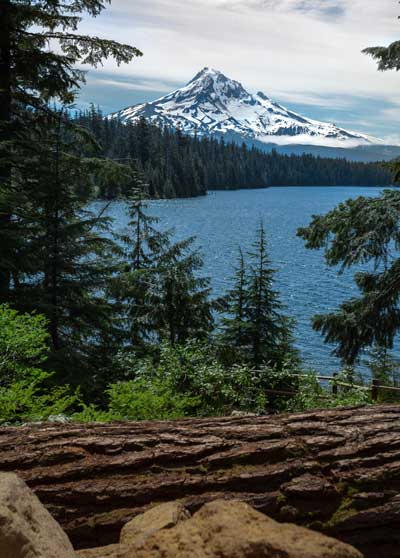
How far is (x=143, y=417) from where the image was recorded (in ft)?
21.2

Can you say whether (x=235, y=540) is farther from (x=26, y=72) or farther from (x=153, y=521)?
(x=26, y=72)

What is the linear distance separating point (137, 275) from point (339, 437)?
12.5 metres

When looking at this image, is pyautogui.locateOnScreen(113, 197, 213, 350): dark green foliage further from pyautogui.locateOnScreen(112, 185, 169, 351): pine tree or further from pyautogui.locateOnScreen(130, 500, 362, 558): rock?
pyautogui.locateOnScreen(130, 500, 362, 558): rock

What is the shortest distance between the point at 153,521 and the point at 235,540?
21.8 inches

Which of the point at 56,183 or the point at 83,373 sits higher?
the point at 56,183

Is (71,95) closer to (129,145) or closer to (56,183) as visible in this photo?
(56,183)

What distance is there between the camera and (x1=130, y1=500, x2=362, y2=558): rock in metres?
2.45

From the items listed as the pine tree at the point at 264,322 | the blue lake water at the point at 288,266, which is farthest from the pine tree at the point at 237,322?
the blue lake water at the point at 288,266

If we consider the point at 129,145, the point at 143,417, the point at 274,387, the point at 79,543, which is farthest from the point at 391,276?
the point at 129,145

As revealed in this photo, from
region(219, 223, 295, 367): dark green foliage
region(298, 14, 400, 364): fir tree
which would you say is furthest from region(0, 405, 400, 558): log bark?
region(219, 223, 295, 367): dark green foliage

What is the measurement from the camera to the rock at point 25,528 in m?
2.34

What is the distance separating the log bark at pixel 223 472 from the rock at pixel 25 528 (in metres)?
0.55

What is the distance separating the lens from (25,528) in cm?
242

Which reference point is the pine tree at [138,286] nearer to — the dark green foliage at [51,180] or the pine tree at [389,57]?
the dark green foliage at [51,180]
